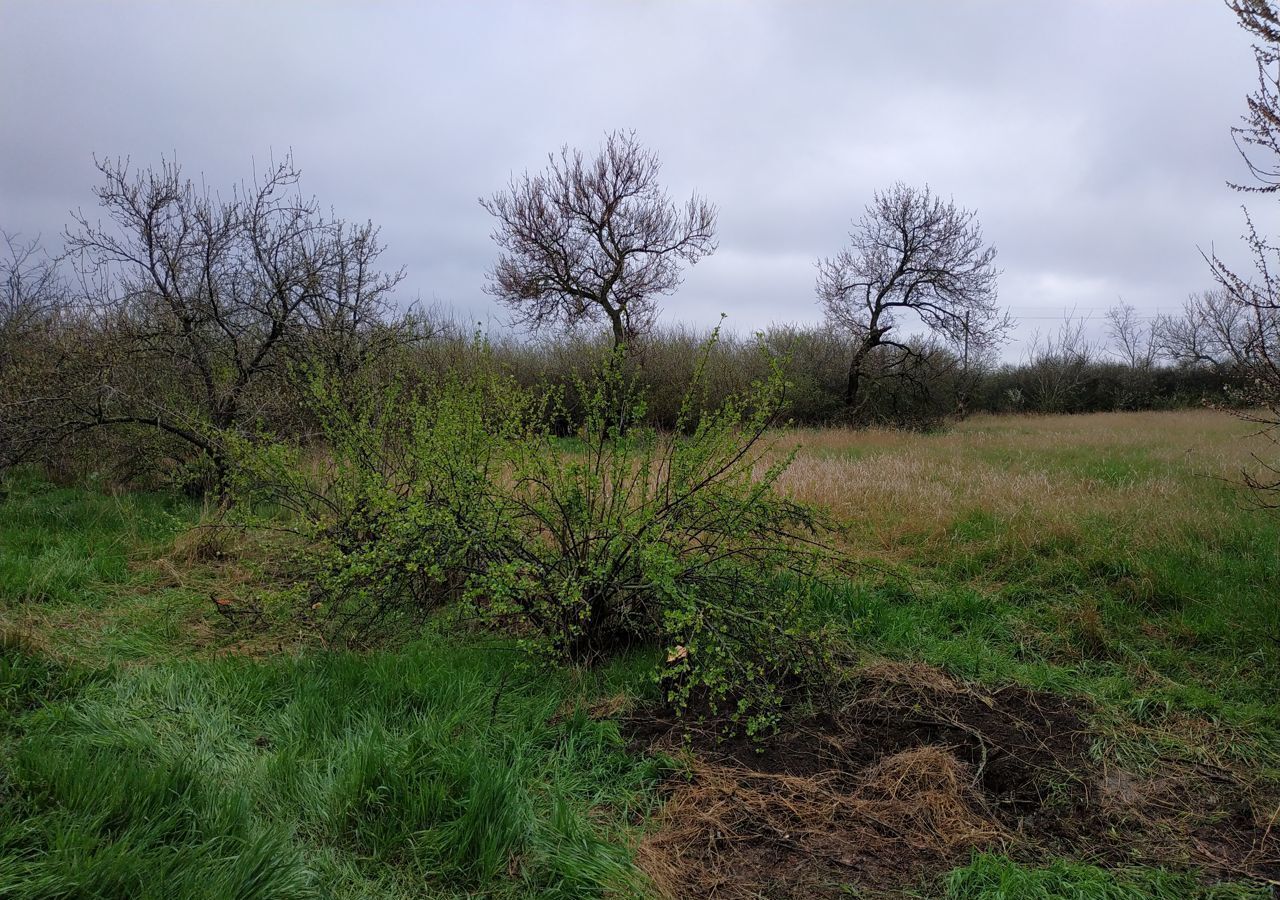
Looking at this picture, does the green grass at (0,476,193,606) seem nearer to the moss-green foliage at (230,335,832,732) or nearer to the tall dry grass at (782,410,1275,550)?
the moss-green foliage at (230,335,832,732)

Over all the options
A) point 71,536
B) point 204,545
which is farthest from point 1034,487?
point 71,536

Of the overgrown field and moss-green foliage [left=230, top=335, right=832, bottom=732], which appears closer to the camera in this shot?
the overgrown field

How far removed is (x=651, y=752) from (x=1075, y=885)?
1.55m

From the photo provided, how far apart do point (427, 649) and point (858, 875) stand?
248 centimetres

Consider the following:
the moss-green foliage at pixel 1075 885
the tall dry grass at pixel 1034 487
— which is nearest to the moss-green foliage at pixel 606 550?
the moss-green foliage at pixel 1075 885

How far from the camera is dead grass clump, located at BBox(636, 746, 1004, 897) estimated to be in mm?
2250

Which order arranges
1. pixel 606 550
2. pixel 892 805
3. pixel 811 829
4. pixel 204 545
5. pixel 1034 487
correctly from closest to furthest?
pixel 811 829 → pixel 892 805 → pixel 606 550 → pixel 204 545 → pixel 1034 487

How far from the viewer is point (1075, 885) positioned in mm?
2172

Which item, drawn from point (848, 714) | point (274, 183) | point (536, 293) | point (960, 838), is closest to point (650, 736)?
point (848, 714)

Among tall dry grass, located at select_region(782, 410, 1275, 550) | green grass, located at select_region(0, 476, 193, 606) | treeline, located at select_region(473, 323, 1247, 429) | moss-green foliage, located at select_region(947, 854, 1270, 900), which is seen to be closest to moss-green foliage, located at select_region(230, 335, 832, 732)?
moss-green foliage, located at select_region(947, 854, 1270, 900)

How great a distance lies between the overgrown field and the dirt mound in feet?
0.04

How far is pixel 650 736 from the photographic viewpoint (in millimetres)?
3088

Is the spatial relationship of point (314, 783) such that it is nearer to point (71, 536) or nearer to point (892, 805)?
point (892, 805)

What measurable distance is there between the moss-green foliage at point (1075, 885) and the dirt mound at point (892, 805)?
0.09 m
